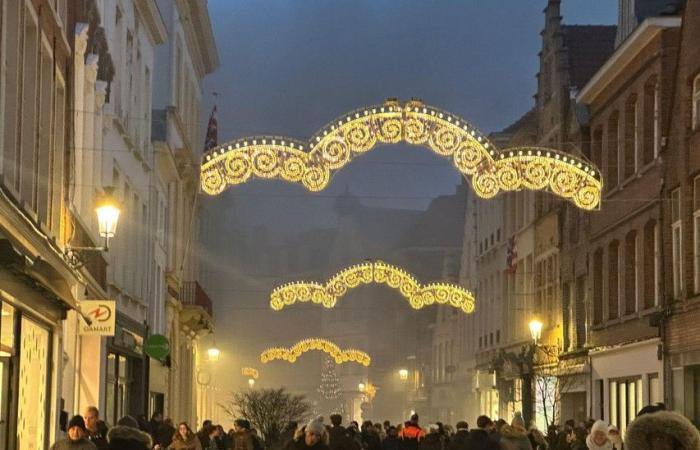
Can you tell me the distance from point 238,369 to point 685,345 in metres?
81.6

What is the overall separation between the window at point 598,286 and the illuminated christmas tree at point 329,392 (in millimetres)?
74090

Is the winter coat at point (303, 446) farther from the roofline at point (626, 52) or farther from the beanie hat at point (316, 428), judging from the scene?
the roofline at point (626, 52)

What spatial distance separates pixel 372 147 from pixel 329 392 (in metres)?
89.5

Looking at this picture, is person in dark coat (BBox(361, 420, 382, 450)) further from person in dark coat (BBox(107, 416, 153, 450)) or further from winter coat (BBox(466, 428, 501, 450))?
person in dark coat (BBox(107, 416, 153, 450))

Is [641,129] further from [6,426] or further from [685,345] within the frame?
[6,426]

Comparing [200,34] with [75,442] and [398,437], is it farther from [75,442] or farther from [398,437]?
[75,442]

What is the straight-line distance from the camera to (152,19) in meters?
36.9

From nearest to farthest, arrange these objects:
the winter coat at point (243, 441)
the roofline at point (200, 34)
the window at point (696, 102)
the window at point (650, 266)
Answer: the winter coat at point (243, 441)
the window at point (696, 102)
the window at point (650, 266)
the roofline at point (200, 34)

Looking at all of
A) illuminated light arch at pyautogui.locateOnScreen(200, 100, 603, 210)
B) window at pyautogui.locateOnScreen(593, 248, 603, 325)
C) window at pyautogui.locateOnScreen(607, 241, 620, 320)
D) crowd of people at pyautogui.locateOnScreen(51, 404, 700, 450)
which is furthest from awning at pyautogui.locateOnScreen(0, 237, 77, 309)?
window at pyautogui.locateOnScreen(593, 248, 603, 325)

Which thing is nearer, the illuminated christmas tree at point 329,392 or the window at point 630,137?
the window at point 630,137

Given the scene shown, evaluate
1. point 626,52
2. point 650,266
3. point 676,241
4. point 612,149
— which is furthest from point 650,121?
point 612,149

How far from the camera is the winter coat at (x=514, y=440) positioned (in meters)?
18.2

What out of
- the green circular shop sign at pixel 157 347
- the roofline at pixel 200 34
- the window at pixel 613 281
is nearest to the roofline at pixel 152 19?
the roofline at pixel 200 34

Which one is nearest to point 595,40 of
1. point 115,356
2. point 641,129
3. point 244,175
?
point 641,129
